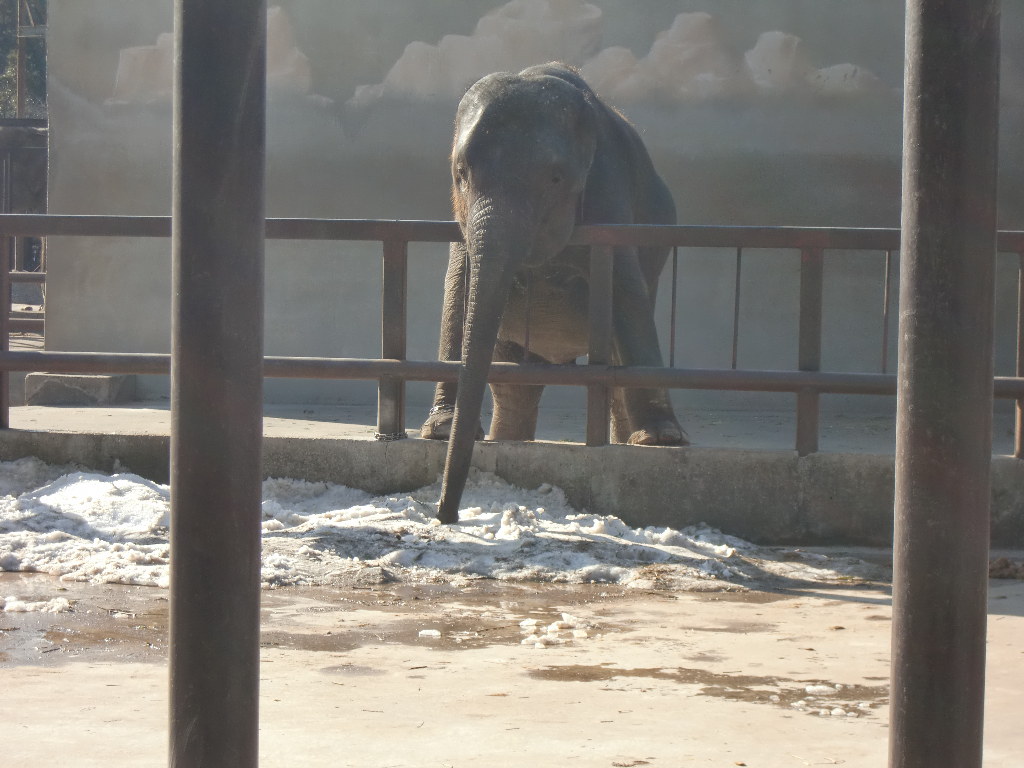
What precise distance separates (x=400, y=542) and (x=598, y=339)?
1.41 metres

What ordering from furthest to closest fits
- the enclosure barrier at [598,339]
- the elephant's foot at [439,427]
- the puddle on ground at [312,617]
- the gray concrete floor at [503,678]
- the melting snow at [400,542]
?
the elephant's foot at [439,427]
the enclosure barrier at [598,339]
the melting snow at [400,542]
the puddle on ground at [312,617]
the gray concrete floor at [503,678]

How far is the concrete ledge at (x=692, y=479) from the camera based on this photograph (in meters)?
5.72

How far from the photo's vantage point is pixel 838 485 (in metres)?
5.78

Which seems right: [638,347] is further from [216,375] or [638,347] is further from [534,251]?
[216,375]

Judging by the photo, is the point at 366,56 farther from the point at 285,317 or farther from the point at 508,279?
the point at 508,279

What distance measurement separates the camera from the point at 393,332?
20.4 feet

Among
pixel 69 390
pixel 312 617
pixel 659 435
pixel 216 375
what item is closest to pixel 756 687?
pixel 312 617

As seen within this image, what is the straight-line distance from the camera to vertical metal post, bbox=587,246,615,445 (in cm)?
605

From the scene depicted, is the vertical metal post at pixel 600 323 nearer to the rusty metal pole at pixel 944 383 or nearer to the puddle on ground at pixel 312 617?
the puddle on ground at pixel 312 617

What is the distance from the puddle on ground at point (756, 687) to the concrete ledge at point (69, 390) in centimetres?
672

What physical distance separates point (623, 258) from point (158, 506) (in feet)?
8.25

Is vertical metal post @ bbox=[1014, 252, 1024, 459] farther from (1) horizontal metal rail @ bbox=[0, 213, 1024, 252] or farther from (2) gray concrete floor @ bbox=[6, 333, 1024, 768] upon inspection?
(2) gray concrete floor @ bbox=[6, 333, 1024, 768]

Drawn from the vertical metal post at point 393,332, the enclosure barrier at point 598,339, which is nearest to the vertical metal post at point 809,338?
the enclosure barrier at point 598,339

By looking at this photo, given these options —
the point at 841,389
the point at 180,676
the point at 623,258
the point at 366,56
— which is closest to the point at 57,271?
the point at 366,56
